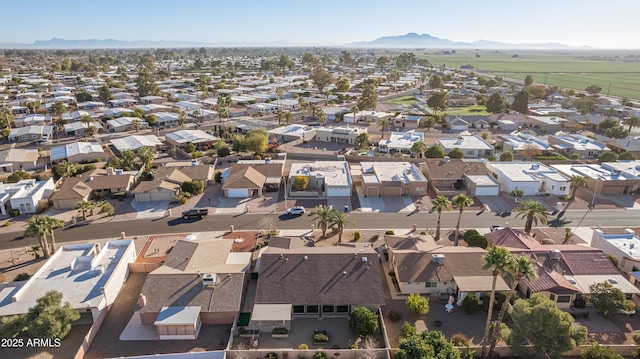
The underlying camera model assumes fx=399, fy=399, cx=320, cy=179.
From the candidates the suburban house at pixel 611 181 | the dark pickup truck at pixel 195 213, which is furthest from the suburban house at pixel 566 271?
A: the dark pickup truck at pixel 195 213

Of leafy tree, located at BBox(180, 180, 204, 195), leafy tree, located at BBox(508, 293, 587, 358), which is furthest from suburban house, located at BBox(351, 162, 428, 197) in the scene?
leafy tree, located at BBox(508, 293, 587, 358)

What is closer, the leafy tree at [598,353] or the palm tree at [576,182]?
the leafy tree at [598,353]

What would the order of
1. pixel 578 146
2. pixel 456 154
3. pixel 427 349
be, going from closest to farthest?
pixel 427 349 < pixel 456 154 < pixel 578 146

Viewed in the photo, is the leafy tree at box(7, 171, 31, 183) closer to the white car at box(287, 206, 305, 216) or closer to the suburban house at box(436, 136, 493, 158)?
the white car at box(287, 206, 305, 216)

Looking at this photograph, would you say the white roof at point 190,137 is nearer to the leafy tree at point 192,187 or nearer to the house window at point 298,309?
the leafy tree at point 192,187

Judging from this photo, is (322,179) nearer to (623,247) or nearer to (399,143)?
(399,143)

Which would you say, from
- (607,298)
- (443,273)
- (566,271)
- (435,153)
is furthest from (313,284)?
(435,153)
